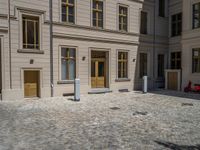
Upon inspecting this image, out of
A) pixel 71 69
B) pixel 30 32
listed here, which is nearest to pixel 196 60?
pixel 71 69

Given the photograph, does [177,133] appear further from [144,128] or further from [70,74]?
[70,74]

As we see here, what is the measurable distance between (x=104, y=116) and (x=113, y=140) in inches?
115

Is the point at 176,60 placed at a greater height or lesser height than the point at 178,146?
greater

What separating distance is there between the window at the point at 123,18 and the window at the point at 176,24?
19.3 feet

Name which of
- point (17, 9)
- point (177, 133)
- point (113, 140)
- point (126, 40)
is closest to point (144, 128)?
point (177, 133)

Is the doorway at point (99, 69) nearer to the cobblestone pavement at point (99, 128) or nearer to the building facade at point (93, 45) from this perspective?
the building facade at point (93, 45)

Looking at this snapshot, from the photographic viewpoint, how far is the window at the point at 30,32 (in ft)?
43.5

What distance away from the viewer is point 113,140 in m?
5.94

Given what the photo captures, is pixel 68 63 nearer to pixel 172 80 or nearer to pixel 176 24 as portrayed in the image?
pixel 172 80

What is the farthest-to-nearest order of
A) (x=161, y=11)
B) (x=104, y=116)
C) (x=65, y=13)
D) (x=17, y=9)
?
(x=161, y=11) → (x=65, y=13) → (x=17, y=9) → (x=104, y=116)

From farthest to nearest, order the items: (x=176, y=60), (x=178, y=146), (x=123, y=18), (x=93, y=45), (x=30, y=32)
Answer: (x=176, y=60), (x=123, y=18), (x=93, y=45), (x=30, y=32), (x=178, y=146)

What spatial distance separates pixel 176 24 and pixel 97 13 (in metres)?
8.98

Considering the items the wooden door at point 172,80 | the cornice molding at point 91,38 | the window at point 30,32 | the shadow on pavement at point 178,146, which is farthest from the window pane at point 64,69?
the shadow on pavement at point 178,146

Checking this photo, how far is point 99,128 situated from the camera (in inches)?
280
